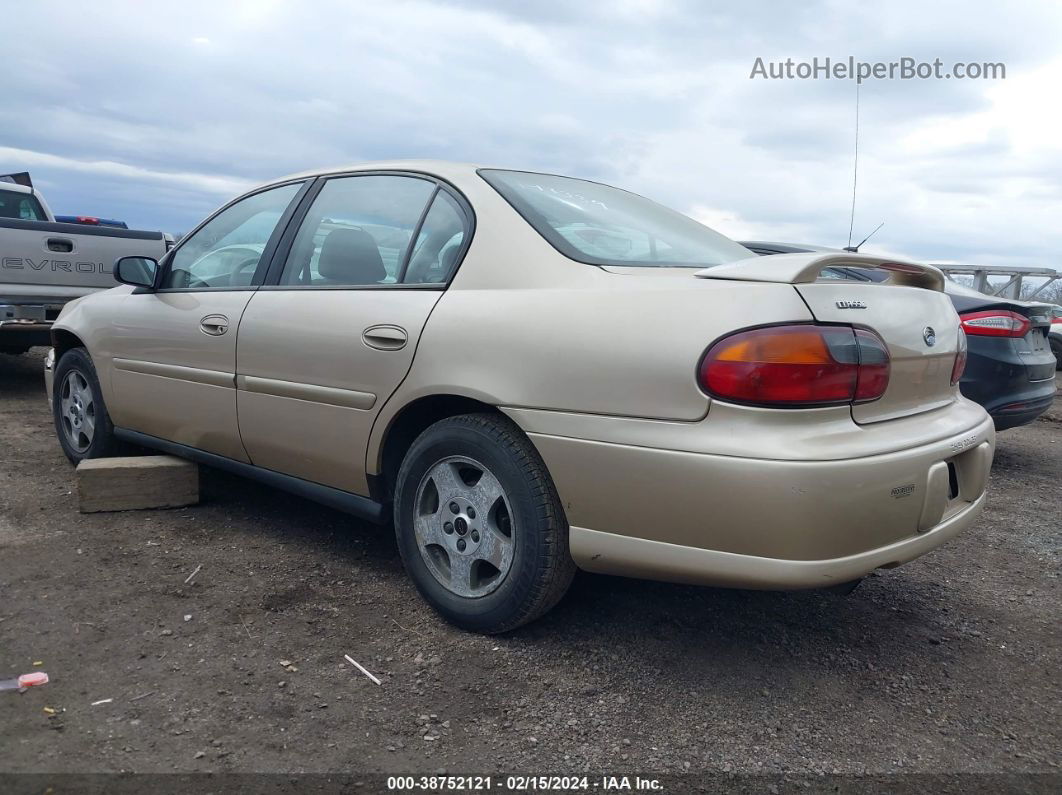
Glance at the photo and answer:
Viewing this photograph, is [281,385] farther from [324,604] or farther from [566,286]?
[566,286]

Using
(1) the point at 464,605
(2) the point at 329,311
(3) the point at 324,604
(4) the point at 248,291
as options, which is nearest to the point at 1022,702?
(1) the point at 464,605

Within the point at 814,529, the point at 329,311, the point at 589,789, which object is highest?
the point at 329,311

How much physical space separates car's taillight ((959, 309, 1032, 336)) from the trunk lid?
101 inches

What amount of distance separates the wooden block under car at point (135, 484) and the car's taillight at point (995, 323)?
169 inches

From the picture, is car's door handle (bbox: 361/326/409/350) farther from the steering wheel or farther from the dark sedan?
the dark sedan

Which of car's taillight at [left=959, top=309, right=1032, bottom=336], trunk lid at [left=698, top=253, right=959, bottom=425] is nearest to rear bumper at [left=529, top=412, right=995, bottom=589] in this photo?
trunk lid at [left=698, top=253, right=959, bottom=425]

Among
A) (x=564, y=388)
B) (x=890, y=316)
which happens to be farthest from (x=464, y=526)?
(x=890, y=316)

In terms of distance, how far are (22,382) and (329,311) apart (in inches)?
248

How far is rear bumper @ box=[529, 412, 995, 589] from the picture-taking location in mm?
2125

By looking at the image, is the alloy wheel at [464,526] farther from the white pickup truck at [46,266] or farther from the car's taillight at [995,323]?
the white pickup truck at [46,266]

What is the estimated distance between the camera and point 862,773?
2096 mm

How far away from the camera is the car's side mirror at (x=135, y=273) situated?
4.03 metres

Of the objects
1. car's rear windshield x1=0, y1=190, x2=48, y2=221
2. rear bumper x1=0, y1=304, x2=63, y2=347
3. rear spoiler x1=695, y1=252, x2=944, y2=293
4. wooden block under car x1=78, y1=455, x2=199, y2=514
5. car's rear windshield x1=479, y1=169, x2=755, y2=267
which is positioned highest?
car's rear windshield x1=0, y1=190, x2=48, y2=221

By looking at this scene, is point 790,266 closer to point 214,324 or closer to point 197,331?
point 214,324
